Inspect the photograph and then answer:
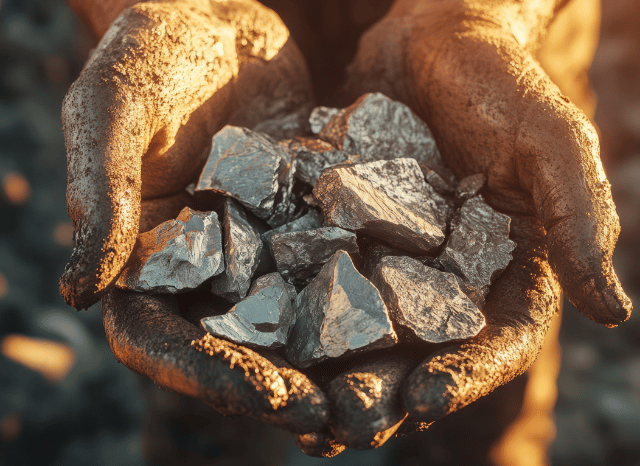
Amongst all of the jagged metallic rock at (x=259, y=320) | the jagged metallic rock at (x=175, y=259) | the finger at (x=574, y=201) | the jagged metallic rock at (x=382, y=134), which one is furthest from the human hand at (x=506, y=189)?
the jagged metallic rock at (x=175, y=259)

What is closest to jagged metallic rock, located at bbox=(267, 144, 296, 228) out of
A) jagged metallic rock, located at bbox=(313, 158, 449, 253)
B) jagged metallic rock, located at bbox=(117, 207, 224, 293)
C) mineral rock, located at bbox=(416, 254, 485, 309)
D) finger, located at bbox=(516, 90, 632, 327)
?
jagged metallic rock, located at bbox=(313, 158, 449, 253)

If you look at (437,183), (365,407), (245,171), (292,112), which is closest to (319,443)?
(365,407)

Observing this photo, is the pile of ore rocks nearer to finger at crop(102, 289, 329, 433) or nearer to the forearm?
finger at crop(102, 289, 329, 433)

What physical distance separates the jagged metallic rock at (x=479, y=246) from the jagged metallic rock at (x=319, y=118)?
0.64 m

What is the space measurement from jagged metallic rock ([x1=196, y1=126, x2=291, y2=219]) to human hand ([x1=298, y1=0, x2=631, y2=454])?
0.61m

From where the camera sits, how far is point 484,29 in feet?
5.11

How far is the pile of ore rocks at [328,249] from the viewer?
98 cm

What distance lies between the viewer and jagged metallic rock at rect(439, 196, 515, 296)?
1.19 m

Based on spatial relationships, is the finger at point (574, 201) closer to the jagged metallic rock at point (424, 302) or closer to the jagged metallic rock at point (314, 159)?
the jagged metallic rock at point (424, 302)

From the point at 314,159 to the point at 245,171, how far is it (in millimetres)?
259

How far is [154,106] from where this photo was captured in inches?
47.3

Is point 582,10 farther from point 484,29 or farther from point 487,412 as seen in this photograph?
point 487,412

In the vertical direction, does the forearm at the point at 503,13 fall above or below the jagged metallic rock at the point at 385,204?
above

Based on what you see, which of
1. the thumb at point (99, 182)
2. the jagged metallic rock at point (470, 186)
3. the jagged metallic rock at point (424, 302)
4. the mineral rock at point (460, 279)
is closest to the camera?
the thumb at point (99, 182)
